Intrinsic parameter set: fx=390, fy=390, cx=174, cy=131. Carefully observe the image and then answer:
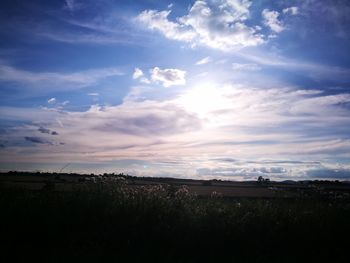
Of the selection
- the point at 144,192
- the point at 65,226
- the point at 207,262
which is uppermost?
the point at 144,192

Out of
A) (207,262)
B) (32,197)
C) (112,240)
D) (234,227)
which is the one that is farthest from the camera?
(32,197)

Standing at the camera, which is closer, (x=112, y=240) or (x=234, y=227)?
(x=112, y=240)

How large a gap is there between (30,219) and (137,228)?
3153 mm

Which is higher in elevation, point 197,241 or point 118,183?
point 118,183

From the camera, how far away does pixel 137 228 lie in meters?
11.6

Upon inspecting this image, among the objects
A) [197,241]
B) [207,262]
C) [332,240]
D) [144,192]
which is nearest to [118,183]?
[144,192]

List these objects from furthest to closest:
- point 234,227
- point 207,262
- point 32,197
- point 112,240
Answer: point 32,197 < point 234,227 < point 112,240 < point 207,262

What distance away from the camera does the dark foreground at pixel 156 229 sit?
10.4 metres

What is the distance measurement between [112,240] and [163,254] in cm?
168

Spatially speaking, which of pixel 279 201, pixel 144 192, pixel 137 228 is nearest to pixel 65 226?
pixel 137 228

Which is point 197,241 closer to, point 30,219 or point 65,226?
point 65,226

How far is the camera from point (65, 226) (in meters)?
11.5

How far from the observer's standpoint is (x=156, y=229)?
11453 mm

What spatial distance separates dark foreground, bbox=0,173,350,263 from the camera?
10430 millimetres
